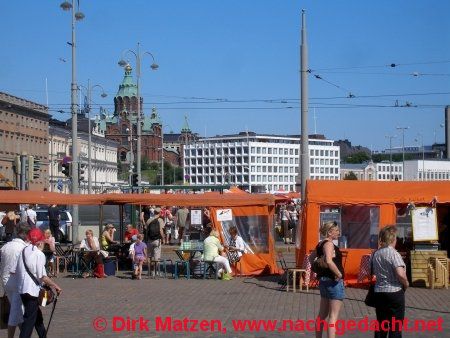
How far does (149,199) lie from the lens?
984 inches

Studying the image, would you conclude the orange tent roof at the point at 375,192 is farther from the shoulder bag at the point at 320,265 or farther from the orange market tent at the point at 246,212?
the shoulder bag at the point at 320,265

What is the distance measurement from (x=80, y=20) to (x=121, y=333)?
2512 centimetres

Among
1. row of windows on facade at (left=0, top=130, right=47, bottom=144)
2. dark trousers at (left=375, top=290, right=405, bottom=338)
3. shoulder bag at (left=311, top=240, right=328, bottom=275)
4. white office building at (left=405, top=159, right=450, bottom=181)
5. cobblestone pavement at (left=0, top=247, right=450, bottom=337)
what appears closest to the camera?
dark trousers at (left=375, top=290, right=405, bottom=338)

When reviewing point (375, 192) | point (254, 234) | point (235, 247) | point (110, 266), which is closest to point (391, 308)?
point (375, 192)

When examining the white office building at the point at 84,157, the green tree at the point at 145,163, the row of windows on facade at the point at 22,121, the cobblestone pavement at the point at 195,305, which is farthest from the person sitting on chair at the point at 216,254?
the green tree at the point at 145,163

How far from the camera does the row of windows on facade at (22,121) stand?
88281mm

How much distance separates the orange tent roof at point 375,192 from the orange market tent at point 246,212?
3463mm

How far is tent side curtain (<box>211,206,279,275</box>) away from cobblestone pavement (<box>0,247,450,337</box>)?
1.80m

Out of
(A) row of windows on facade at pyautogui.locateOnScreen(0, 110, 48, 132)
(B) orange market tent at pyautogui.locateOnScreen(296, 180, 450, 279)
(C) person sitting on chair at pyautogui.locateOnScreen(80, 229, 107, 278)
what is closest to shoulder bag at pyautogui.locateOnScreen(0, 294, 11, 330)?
(B) orange market tent at pyautogui.locateOnScreen(296, 180, 450, 279)

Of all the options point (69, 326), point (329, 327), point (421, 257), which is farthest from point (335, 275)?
point (421, 257)

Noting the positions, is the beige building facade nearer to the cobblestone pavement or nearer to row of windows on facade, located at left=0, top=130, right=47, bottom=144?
row of windows on facade, located at left=0, top=130, right=47, bottom=144

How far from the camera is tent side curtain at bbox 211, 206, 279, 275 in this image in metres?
24.2

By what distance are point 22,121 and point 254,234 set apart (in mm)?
73263

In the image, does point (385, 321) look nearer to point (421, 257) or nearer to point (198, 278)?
point (421, 257)
